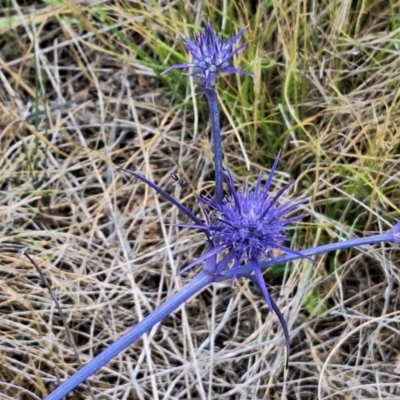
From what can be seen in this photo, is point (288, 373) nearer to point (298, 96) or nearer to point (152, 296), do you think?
point (152, 296)

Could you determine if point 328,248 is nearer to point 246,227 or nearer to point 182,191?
point 246,227

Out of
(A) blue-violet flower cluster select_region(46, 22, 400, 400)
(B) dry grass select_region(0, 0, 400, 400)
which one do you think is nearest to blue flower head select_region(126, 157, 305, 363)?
(A) blue-violet flower cluster select_region(46, 22, 400, 400)

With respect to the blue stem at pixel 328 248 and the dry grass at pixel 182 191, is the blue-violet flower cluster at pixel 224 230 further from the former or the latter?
the dry grass at pixel 182 191

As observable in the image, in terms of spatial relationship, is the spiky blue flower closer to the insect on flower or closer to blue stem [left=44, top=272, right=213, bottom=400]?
the insect on flower

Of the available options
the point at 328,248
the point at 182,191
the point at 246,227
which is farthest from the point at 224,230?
the point at 182,191

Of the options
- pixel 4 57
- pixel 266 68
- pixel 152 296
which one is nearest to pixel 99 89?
pixel 4 57
